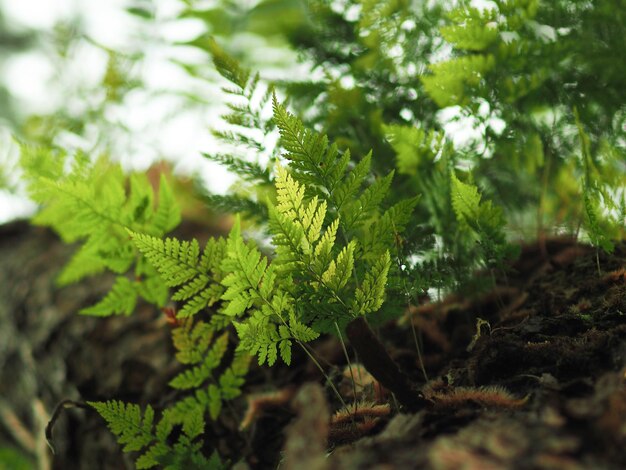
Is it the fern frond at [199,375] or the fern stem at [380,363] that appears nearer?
the fern stem at [380,363]

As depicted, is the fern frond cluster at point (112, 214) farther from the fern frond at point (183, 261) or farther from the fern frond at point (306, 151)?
the fern frond at point (306, 151)

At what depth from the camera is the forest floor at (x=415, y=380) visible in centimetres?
60

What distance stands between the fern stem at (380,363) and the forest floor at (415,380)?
0.04m

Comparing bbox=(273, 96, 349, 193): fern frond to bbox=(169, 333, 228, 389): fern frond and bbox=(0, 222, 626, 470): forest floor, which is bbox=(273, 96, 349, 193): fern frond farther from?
bbox=(169, 333, 228, 389): fern frond

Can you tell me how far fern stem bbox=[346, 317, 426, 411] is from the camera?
0.88 metres

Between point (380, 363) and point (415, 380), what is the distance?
0.40 meters

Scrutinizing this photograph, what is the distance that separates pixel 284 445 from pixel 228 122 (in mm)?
934

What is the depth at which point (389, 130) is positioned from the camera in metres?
1.31

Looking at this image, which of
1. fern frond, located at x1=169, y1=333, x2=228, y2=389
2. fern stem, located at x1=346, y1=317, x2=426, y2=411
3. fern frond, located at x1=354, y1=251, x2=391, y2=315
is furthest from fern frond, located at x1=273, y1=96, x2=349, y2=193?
fern frond, located at x1=169, y1=333, x2=228, y2=389

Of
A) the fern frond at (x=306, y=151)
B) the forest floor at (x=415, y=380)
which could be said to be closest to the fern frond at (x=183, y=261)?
the fern frond at (x=306, y=151)

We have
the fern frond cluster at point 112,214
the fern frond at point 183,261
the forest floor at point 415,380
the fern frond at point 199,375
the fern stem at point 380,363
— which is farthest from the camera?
the fern frond cluster at point 112,214

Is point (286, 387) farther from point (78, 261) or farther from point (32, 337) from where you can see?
point (32, 337)

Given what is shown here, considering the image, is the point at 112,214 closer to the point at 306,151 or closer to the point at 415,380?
the point at 306,151

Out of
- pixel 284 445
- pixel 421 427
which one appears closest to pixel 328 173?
pixel 421 427
